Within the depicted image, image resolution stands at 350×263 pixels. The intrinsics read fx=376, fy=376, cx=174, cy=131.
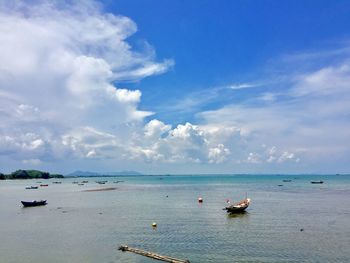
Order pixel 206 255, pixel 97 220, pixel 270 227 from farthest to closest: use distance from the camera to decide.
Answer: pixel 97 220
pixel 270 227
pixel 206 255

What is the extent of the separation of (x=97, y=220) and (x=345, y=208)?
4586cm

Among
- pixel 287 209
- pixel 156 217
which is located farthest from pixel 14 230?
pixel 287 209

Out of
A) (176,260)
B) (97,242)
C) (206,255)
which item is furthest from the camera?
(97,242)

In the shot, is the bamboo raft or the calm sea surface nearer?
the bamboo raft

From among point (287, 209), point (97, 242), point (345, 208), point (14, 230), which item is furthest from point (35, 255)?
point (345, 208)

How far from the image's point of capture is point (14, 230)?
1994 inches

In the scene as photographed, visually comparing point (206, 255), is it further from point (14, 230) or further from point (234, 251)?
point (14, 230)

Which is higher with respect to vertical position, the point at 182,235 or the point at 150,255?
the point at 182,235

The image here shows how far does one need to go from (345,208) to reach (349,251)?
37484 millimetres

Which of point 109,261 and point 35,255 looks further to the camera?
point 35,255

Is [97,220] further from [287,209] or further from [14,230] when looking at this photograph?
[287,209]

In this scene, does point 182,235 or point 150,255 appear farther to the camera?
point 182,235

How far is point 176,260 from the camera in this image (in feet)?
105

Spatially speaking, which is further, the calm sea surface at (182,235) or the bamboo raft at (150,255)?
the calm sea surface at (182,235)
